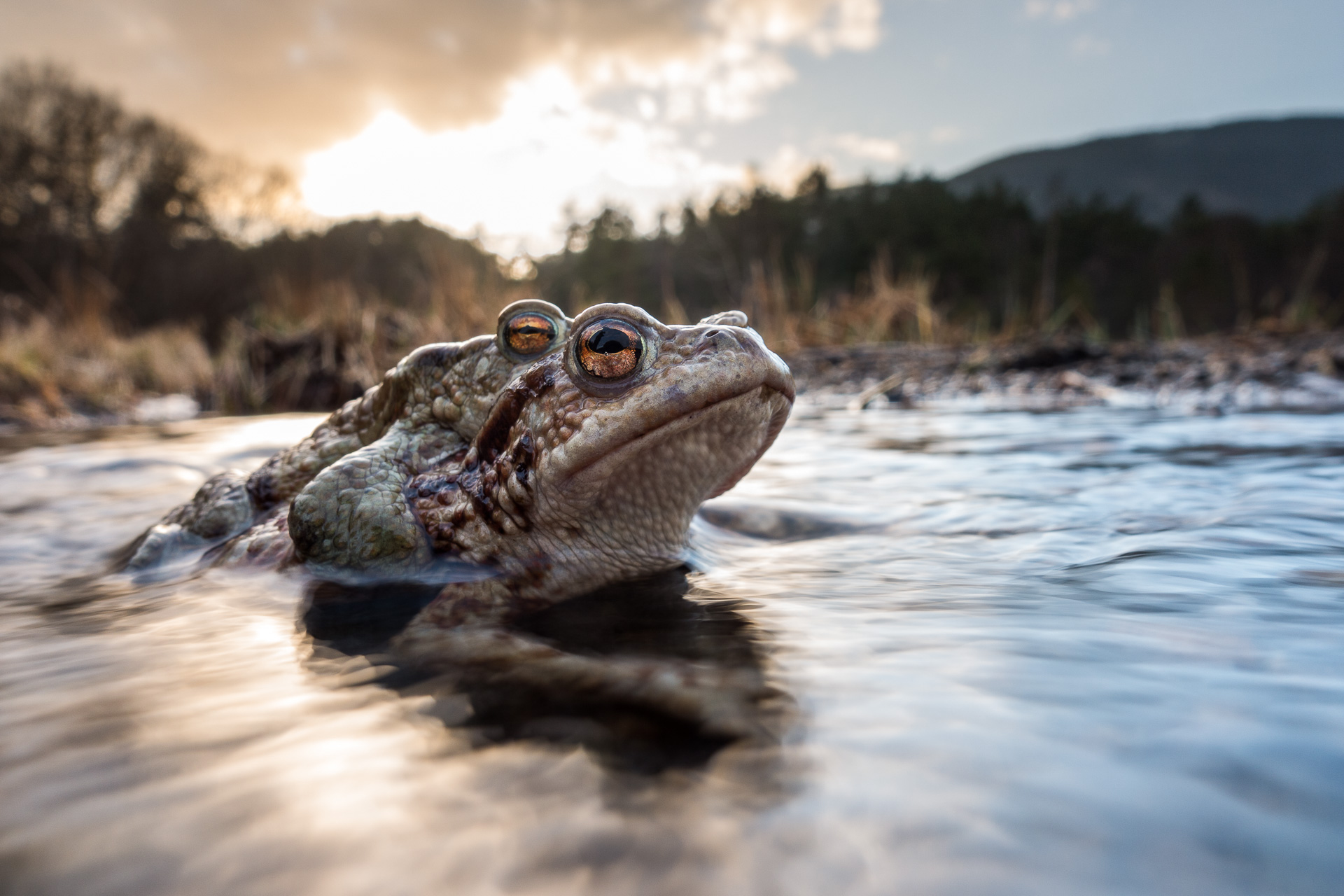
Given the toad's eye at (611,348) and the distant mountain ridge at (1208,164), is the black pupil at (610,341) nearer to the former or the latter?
the toad's eye at (611,348)

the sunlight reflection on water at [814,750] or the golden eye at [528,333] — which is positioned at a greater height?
the golden eye at [528,333]

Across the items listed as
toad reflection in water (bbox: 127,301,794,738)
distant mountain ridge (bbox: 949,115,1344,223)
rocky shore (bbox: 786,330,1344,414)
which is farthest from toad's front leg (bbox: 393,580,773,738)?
distant mountain ridge (bbox: 949,115,1344,223)

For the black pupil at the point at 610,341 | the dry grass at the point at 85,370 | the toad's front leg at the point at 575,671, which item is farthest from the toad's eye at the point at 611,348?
the dry grass at the point at 85,370

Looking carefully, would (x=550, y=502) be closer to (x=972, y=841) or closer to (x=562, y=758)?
(x=562, y=758)

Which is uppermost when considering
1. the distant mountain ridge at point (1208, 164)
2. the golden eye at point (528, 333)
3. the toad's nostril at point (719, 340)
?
the distant mountain ridge at point (1208, 164)

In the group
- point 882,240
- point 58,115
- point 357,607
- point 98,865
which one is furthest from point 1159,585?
point 882,240

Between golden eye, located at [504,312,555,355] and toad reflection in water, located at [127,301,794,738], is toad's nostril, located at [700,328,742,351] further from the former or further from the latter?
golden eye, located at [504,312,555,355]

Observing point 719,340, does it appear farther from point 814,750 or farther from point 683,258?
point 683,258

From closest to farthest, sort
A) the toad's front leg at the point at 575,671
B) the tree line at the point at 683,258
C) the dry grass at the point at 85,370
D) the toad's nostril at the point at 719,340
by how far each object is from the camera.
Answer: the toad's front leg at the point at 575,671
the toad's nostril at the point at 719,340
the dry grass at the point at 85,370
the tree line at the point at 683,258
